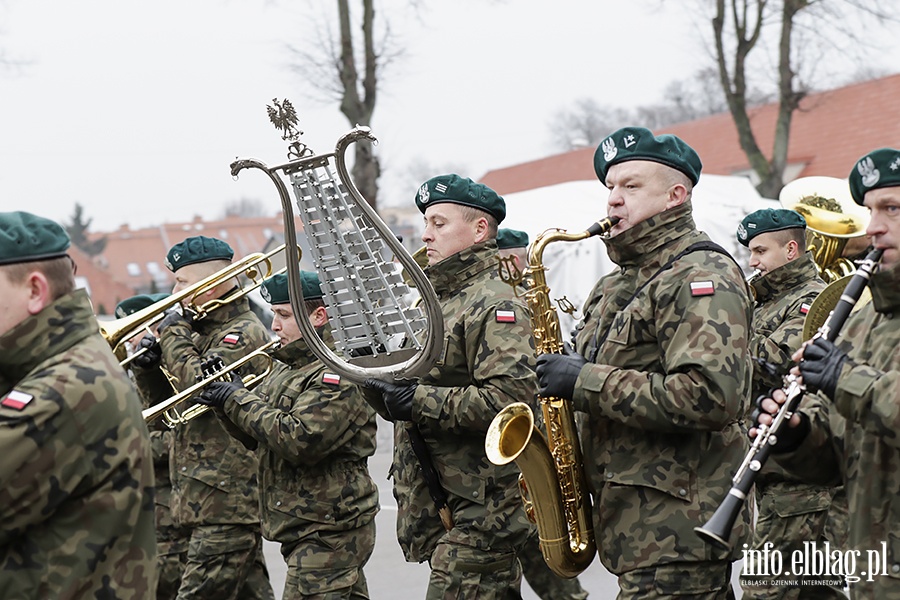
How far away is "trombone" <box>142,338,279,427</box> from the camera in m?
5.96

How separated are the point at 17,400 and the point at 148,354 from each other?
433 cm

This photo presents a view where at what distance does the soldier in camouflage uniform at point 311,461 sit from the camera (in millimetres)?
5418

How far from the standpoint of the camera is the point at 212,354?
643 centimetres

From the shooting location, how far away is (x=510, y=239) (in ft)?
25.5

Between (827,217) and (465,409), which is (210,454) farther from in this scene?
(827,217)

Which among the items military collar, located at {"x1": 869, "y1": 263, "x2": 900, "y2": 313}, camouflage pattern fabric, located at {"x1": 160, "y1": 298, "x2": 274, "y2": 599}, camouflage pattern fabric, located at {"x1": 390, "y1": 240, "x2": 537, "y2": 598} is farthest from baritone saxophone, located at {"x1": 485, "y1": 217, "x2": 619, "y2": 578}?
camouflage pattern fabric, located at {"x1": 160, "y1": 298, "x2": 274, "y2": 599}

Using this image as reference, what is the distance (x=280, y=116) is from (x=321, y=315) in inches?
61.4

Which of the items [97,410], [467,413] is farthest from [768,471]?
[97,410]

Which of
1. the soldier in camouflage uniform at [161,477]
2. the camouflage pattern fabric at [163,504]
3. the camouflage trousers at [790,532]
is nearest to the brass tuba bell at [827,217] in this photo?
the camouflage trousers at [790,532]

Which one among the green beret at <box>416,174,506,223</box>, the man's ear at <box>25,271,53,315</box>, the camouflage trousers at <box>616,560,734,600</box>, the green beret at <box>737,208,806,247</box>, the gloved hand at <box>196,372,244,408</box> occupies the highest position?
the man's ear at <box>25,271,53,315</box>

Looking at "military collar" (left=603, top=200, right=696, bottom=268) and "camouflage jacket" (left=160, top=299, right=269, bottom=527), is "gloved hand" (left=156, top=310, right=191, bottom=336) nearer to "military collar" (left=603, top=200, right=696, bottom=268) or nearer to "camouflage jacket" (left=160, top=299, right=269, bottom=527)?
"camouflage jacket" (left=160, top=299, right=269, bottom=527)

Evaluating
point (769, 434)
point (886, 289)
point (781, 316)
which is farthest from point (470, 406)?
point (781, 316)

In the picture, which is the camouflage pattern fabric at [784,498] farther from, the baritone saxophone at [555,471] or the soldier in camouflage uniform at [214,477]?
the soldier in camouflage uniform at [214,477]

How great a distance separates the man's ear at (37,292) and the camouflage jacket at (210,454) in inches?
131
